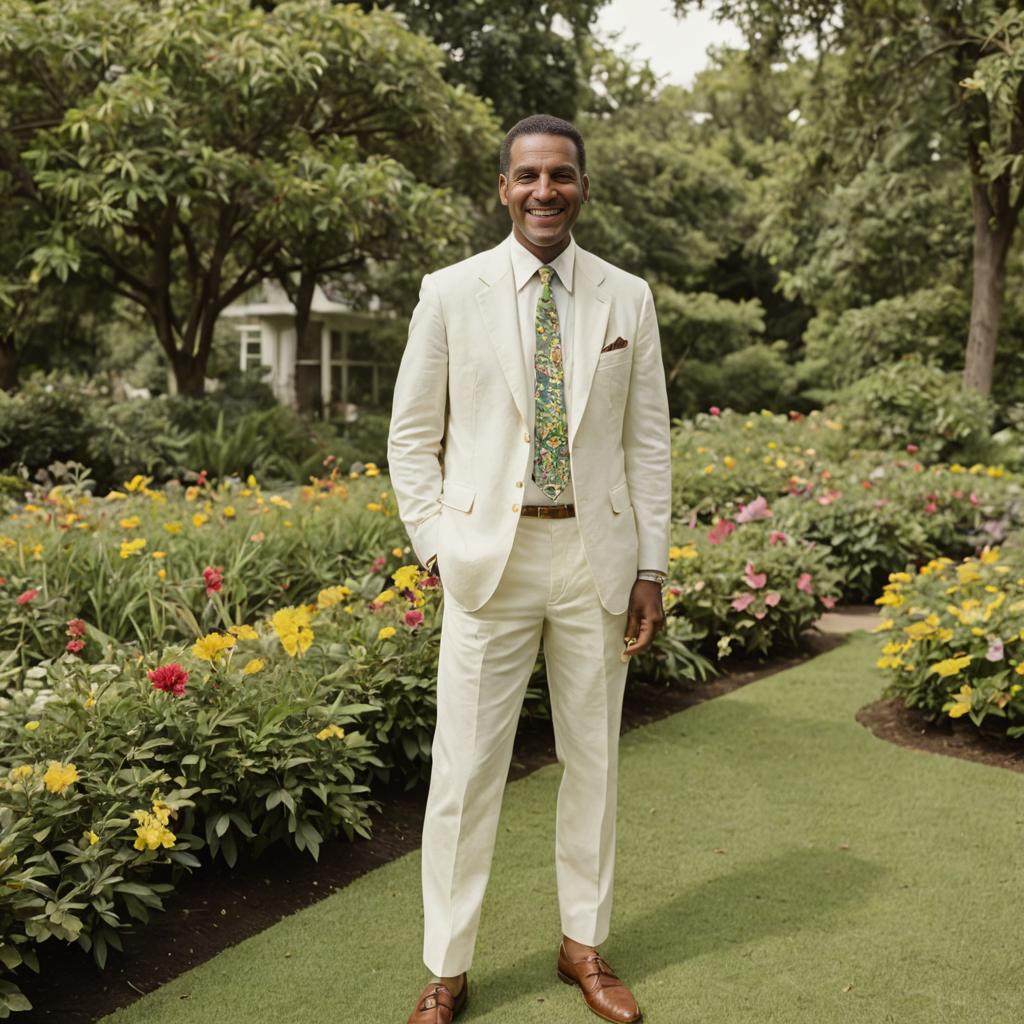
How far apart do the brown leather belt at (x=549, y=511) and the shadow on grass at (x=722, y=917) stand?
125cm

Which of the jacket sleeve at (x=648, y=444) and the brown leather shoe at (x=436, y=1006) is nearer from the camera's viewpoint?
the brown leather shoe at (x=436, y=1006)

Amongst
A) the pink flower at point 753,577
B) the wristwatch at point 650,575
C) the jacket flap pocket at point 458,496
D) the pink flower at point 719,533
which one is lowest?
the pink flower at point 753,577

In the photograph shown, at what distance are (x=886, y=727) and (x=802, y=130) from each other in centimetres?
1237

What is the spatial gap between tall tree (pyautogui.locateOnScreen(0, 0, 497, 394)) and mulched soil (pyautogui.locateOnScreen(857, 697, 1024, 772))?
27.2 feet

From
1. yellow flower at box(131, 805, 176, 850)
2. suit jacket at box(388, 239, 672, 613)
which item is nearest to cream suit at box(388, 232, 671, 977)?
suit jacket at box(388, 239, 672, 613)

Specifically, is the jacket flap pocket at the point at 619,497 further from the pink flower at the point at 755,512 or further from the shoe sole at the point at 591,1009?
the pink flower at the point at 755,512

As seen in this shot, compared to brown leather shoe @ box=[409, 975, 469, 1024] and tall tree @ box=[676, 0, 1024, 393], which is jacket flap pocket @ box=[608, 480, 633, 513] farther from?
tall tree @ box=[676, 0, 1024, 393]

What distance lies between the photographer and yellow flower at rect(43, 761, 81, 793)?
288 centimetres

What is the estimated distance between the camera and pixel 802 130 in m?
15.8

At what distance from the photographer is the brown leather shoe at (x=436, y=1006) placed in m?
2.79

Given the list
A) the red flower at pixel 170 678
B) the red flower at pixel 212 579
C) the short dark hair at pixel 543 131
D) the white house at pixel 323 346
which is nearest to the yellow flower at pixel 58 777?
the red flower at pixel 170 678

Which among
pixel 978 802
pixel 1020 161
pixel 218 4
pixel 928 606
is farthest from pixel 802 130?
pixel 978 802

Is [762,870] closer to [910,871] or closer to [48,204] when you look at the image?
[910,871]

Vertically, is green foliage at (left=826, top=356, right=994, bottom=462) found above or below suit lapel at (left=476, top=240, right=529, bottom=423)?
below
